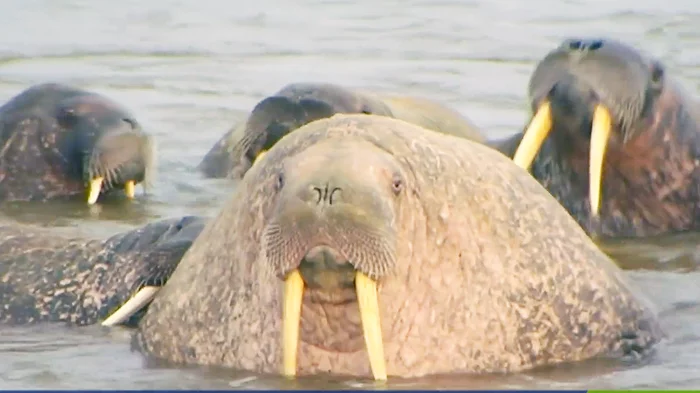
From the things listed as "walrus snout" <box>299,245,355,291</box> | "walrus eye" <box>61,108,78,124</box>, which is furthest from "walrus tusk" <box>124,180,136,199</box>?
"walrus snout" <box>299,245,355,291</box>

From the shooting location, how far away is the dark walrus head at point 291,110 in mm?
12820

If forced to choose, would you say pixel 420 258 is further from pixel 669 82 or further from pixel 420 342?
pixel 669 82

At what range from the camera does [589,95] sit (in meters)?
11.2

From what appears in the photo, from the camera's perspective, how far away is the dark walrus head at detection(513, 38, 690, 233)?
1124 cm

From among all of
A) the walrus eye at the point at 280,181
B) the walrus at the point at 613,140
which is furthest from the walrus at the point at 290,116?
the walrus eye at the point at 280,181

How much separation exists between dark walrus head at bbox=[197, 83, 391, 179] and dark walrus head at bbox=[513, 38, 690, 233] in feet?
4.73

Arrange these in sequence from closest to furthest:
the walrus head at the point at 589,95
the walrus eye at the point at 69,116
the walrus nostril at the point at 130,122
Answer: the walrus head at the point at 589,95 < the walrus nostril at the point at 130,122 < the walrus eye at the point at 69,116

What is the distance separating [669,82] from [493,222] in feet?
12.1

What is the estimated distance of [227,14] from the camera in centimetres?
2045

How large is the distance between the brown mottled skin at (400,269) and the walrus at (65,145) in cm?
456

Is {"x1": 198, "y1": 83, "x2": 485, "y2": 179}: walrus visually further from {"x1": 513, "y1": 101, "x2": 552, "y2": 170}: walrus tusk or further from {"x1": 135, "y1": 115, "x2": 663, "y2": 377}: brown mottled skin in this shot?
{"x1": 135, "y1": 115, "x2": 663, "y2": 377}: brown mottled skin

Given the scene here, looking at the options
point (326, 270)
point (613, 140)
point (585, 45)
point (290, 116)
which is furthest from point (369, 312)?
point (290, 116)

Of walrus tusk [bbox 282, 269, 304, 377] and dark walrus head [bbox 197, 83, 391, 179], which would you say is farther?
dark walrus head [bbox 197, 83, 391, 179]

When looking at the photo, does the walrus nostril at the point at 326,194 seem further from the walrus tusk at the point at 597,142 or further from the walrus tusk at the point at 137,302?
the walrus tusk at the point at 597,142
